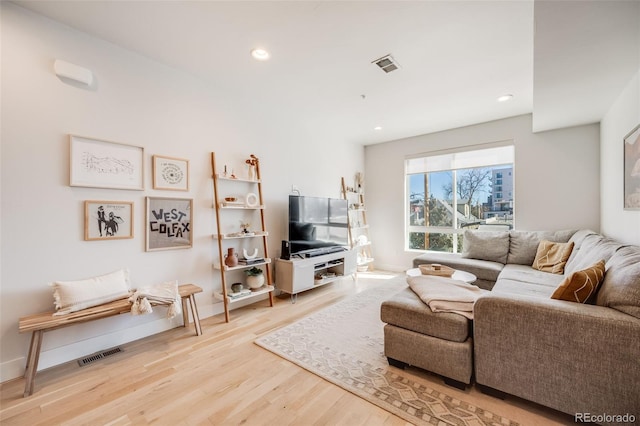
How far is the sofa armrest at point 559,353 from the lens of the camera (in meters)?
1.26

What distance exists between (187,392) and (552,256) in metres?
3.92

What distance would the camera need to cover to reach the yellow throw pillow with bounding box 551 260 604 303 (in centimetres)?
152

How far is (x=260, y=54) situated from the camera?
2369 millimetres

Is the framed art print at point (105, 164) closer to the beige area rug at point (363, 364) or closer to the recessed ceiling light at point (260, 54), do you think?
the recessed ceiling light at point (260, 54)

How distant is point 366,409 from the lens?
154 centimetres

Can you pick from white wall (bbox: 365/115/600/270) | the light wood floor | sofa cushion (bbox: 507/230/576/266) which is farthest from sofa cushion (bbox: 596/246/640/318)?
white wall (bbox: 365/115/600/270)

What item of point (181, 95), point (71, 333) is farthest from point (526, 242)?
point (71, 333)

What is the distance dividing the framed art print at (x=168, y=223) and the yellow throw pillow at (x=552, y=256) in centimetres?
404

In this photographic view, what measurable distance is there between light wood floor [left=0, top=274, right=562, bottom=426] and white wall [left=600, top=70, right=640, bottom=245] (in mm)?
2139

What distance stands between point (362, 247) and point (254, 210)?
2645 mm

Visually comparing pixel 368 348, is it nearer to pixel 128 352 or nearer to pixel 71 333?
pixel 128 352

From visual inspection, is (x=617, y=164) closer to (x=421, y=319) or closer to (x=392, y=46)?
(x=392, y=46)

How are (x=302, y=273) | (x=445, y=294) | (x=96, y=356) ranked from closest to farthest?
(x=445, y=294), (x=96, y=356), (x=302, y=273)

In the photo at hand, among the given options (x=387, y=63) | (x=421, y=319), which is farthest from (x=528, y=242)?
(x=387, y=63)
